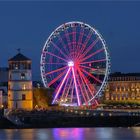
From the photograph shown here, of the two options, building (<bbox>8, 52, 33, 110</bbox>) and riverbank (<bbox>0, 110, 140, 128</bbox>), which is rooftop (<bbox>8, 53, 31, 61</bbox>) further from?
riverbank (<bbox>0, 110, 140, 128</bbox>)

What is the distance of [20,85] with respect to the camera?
395 ft

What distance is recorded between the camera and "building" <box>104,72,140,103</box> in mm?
184100

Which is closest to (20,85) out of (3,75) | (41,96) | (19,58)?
(19,58)

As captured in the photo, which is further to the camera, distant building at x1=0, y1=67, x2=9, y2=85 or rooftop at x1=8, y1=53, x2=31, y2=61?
distant building at x1=0, y1=67, x2=9, y2=85

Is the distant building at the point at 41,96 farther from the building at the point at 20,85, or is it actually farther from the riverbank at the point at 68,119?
the riverbank at the point at 68,119

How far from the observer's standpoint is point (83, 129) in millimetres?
100625

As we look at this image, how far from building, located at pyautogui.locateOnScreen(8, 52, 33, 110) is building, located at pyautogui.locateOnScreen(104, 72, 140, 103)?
65059 millimetres

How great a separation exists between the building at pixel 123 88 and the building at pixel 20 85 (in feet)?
213

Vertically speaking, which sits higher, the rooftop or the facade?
the rooftop

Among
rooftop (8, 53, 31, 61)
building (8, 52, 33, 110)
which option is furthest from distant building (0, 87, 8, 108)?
rooftop (8, 53, 31, 61)

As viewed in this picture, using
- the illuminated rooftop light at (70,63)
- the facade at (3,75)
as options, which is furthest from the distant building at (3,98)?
the illuminated rooftop light at (70,63)

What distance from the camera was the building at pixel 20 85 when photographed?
120 metres

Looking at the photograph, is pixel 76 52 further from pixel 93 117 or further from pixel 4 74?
pixel 4 74

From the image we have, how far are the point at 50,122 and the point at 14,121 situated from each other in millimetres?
4831
